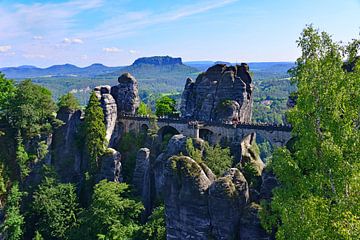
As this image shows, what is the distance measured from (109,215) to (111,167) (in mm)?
7291

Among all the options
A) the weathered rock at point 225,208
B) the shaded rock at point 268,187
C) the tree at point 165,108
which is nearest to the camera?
the weathered rock at point 225,208

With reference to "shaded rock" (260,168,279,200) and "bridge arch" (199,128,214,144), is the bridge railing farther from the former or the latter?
"shaded rock" (260,168,279,200)

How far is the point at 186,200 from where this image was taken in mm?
25453

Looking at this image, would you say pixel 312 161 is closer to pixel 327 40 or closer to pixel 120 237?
pixel 327 40

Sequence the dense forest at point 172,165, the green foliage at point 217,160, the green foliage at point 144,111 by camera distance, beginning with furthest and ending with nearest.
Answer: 1. the green foliage at point 144,111
2. the green foliage at point 217,160
3. the dense forest at point 172,165

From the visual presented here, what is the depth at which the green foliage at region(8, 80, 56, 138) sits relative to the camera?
44094 mm

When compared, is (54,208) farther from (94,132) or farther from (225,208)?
(225,208)

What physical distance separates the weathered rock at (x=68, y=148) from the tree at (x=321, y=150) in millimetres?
30019

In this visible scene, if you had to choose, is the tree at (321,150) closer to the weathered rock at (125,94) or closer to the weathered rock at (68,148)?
Answer: the weathered rock at (68,148)

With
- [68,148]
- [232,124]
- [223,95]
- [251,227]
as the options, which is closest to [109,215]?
[68,148]

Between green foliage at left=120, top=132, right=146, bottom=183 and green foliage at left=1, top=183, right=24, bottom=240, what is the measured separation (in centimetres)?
1168

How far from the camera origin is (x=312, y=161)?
719 inches

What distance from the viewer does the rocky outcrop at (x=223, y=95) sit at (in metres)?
47.1

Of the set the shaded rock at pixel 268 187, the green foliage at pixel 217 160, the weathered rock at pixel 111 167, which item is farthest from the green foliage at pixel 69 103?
the shaded rock at pixel 268 187
